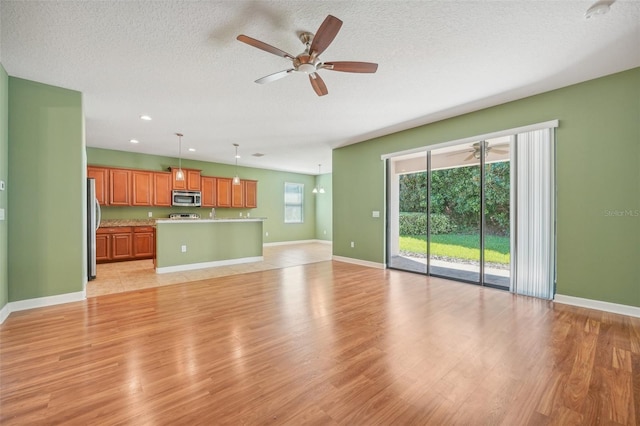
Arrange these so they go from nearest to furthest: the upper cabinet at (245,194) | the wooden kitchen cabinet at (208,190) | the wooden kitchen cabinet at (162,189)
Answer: the wooden kitchen cabinet at (162,189) → the wooden kitchen cabinet at (208,190) → the upper cabinet at (245,194)

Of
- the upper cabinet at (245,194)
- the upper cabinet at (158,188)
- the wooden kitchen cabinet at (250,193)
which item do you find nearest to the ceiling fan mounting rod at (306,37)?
the upper cabinet at (158,188)

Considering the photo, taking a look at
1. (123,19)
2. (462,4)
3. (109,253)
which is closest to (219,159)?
(109,253)

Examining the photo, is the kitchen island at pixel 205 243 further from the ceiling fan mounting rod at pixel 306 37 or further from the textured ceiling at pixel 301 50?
the ceiling fan mounting rod at pixel 306 37

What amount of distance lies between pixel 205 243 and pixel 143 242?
193cm

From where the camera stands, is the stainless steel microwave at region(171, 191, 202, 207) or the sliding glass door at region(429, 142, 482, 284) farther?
the stainless steel microwave at region(171, 191, 202, 207)

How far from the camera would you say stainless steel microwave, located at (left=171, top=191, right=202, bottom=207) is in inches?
279

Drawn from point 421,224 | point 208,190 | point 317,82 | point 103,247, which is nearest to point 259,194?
point 208,190

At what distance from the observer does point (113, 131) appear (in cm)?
516

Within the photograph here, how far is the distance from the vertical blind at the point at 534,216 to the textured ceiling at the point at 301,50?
2.35 feet

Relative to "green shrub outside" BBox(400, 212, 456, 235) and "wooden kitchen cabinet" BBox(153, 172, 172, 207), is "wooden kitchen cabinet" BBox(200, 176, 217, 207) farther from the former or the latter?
"green shrub outside" BBox(400, 212, 456, 235)

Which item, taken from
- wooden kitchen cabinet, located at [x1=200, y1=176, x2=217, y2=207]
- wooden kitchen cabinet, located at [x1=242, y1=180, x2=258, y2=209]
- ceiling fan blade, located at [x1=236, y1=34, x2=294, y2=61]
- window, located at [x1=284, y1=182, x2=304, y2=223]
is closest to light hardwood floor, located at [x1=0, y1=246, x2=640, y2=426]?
ceiling fan blade, located at [x1=236, y1=34, x2=294, y2=61]

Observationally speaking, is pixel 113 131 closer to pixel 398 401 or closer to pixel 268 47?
pixel 268 47

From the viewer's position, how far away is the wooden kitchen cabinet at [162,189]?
22.4 feet

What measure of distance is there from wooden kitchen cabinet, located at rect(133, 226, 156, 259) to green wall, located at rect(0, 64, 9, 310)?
326 cm
